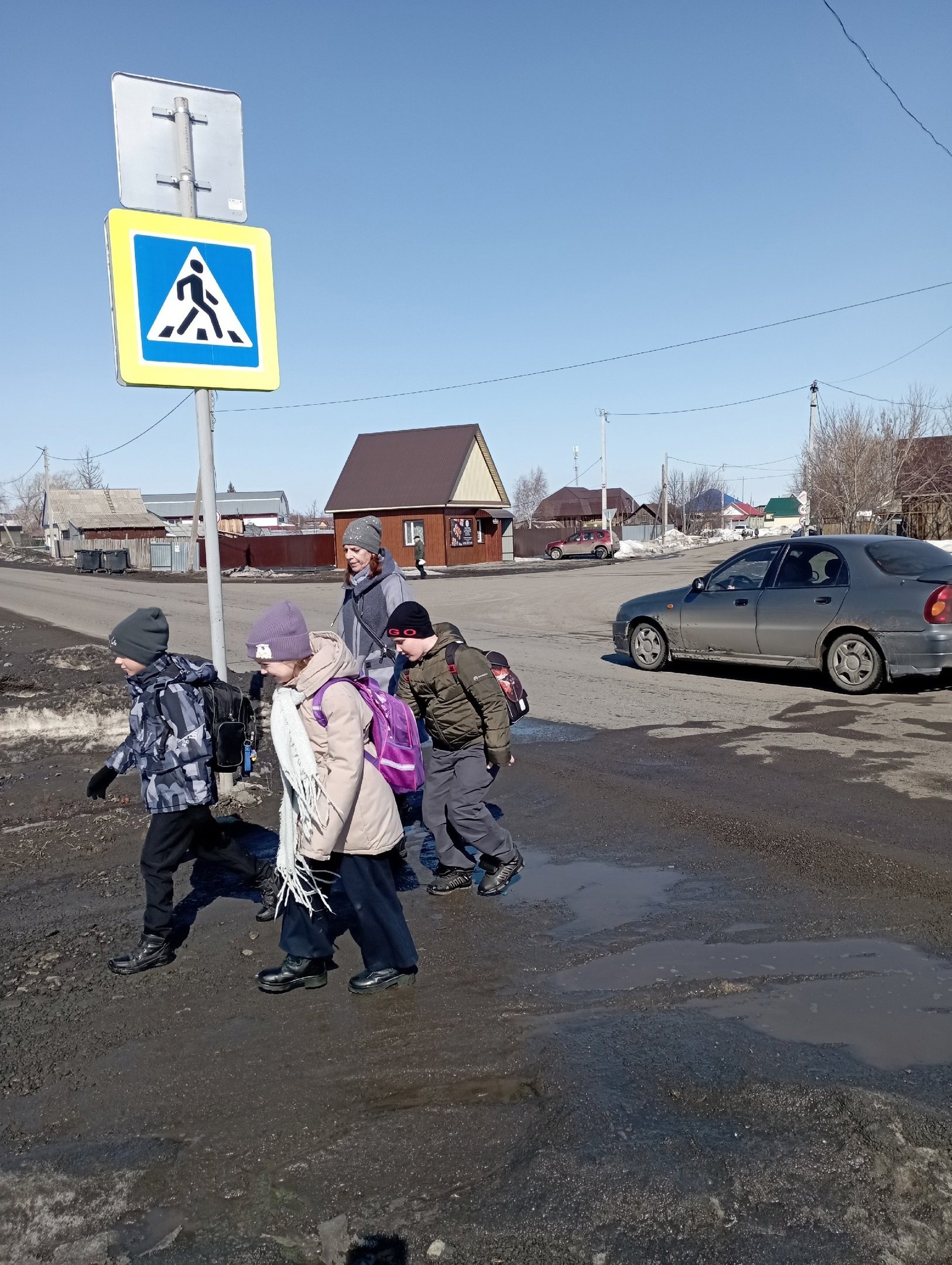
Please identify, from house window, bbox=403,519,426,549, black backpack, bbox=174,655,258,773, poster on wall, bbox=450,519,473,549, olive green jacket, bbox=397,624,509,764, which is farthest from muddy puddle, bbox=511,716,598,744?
poster on wall, bbox=450,519,473,549

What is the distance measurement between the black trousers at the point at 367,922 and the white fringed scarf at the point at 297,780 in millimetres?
116

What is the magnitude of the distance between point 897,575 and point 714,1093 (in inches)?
295

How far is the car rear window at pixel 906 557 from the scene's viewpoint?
9.46 m

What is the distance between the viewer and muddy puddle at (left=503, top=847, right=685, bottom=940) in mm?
4457

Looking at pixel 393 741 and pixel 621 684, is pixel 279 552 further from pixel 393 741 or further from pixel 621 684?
pixel 393 741

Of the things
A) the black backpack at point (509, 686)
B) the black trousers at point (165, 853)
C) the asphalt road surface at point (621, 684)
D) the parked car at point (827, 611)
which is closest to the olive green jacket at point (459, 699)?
the black backpack at point (509, 686)

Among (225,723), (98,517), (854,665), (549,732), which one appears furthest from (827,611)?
(98,517)

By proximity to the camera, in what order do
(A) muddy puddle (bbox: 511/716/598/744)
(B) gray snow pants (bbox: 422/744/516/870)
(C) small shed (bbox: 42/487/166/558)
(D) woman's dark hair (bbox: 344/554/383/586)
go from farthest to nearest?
(C) small shed (bbox: 42/487/166/558)
(A) muddy puddle (bbox: 511/716/598/744)
(D) woman's dark hair (bbox: 344/554/383/586)
(B) gray snow pants (bbox: 422/744/516/870)

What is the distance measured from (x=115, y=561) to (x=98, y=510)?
3475 centimetres

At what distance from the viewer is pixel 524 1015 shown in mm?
3559

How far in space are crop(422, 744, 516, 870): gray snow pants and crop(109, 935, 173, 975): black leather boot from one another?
1404mm

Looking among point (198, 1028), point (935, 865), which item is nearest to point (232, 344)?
point (198, 1028)

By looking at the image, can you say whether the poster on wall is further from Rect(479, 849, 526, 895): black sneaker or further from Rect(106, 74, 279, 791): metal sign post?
Rect(479, 849, 526, 895): black sneaker

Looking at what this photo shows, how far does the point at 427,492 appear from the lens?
45719 millimetres
